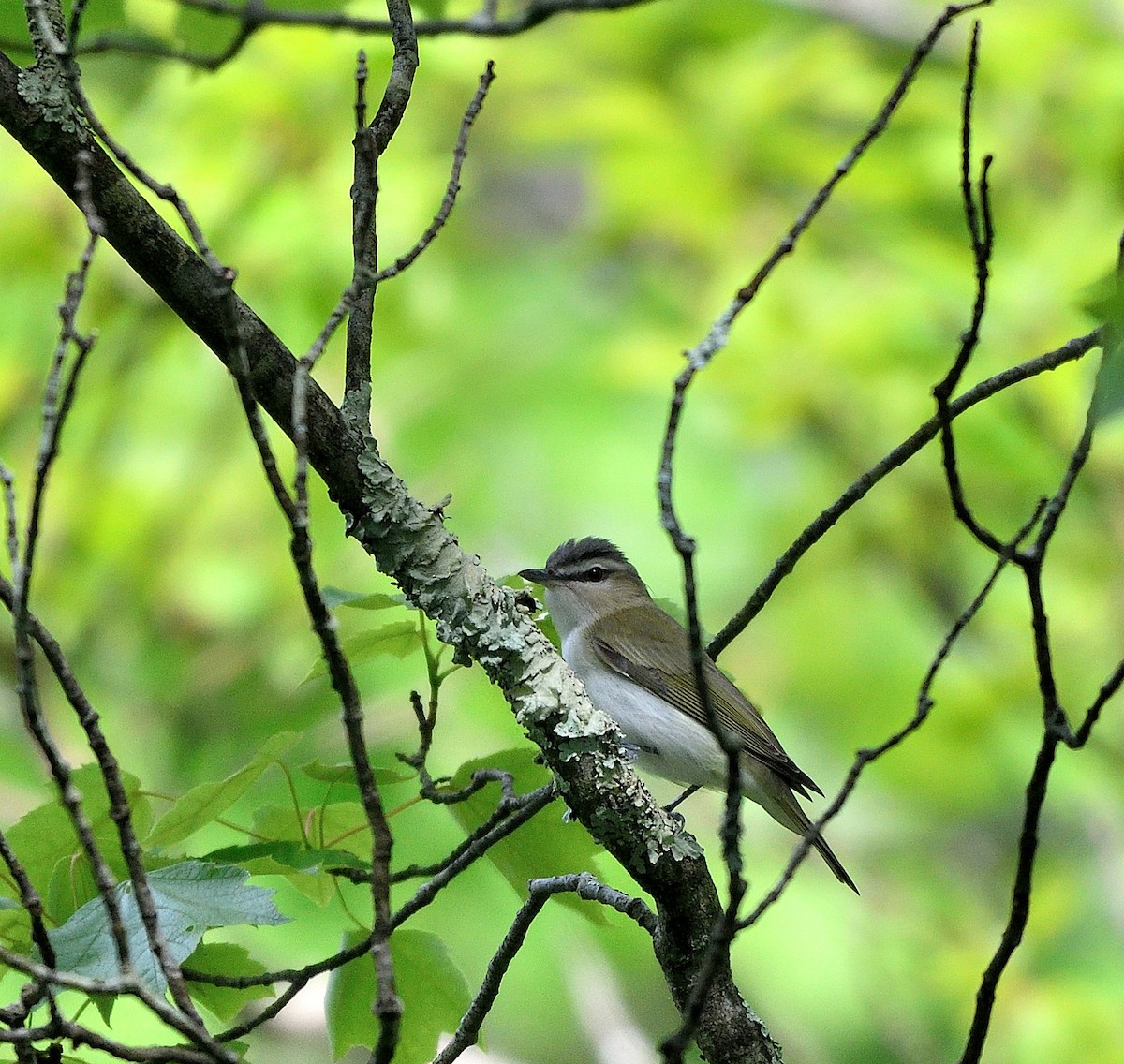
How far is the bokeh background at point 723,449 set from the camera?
5.20 metres

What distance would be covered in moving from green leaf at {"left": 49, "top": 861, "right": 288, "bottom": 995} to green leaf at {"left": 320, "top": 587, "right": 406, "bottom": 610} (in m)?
0.54

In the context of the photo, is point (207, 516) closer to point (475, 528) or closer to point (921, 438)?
point (475, 528)

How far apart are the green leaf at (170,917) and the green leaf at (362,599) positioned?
1.76 ft

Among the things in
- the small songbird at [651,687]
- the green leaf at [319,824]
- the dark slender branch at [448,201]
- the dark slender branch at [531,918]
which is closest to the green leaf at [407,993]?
the dark slender branch at [531,918]

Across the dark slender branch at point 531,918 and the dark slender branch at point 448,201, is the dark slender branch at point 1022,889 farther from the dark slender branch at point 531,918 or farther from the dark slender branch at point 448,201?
the dark slender branch at point 448,201

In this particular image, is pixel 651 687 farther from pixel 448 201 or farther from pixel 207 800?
pixel 207 800

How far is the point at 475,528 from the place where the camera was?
19.7 feet

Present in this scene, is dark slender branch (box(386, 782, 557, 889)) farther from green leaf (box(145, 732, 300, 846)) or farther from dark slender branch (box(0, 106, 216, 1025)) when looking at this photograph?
dark slender branch (box(0, 106, 216, 1025))

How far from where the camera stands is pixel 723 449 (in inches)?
259

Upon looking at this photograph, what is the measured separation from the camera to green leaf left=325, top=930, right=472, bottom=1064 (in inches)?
80.5

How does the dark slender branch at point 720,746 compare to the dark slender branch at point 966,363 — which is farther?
the dark slender branch at point 966,363

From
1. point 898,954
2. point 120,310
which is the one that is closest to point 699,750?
point 898,954

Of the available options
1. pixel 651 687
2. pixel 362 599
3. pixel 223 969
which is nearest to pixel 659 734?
pixel 651 687

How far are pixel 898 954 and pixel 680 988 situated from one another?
14.3 ft
